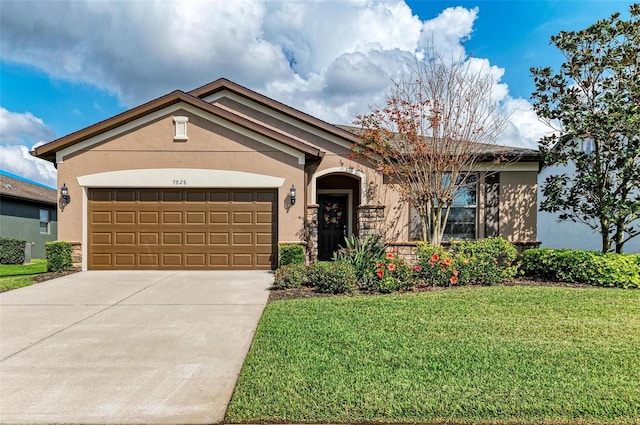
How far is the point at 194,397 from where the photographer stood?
360 centimetres

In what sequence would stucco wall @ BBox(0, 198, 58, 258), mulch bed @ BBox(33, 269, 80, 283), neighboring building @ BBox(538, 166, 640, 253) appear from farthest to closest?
1. stucco wall @ BBox(0, 198, 58, 258)
2. neighboring building @ BBox(538, 166, 640, 253)
3. mulch bed @ BBox(33, 269, 80, 283)

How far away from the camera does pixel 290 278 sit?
8.59 metres

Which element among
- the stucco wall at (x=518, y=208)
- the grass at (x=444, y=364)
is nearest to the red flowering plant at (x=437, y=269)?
the grass at (x=444, y=364)

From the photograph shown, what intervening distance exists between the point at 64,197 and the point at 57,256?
169 cm

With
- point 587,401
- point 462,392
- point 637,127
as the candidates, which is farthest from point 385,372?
point 637,127

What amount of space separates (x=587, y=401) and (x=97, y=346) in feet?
18.0

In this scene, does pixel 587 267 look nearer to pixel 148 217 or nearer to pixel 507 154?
pixel 507 154

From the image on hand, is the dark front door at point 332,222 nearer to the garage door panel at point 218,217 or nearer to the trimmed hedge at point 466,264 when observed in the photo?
the garage door panel at point 218,217

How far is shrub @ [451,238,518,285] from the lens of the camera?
29.0 ft

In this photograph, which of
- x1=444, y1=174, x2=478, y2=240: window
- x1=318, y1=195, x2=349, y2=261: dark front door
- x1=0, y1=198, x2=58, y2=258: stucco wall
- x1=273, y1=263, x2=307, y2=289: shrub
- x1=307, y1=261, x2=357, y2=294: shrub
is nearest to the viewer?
x1=307, y1=261, x2=357, y2=294: shrub

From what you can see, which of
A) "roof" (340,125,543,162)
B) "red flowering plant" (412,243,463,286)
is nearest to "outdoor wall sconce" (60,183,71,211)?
"red flowering plant" (412,243,463,286)

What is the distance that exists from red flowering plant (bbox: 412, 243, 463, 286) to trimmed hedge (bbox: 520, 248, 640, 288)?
2693mm

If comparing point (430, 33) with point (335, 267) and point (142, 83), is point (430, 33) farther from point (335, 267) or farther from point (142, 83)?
point (142, 83)

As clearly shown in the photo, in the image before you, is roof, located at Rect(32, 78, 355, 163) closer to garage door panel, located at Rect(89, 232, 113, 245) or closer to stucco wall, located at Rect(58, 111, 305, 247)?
stucco wall, located at Rect(58, 111, 305, 247)
